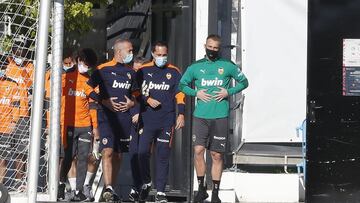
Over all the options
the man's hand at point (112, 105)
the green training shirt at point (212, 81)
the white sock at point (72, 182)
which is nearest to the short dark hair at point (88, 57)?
the man's hand at point (112, 105)

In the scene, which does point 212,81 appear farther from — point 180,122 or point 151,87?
point 151,87

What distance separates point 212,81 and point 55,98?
2.03 metres

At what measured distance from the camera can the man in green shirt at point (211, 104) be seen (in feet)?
36.0

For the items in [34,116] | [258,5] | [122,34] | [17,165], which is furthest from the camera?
[122,34]

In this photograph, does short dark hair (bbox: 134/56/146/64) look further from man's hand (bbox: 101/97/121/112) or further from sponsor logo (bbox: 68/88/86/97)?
man's hand (bbox: 101/97/121/112)

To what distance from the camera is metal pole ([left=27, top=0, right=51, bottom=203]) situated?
9.49 meters

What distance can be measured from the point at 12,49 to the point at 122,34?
2.60 metres

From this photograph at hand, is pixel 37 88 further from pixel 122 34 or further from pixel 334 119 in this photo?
pixel 122 34

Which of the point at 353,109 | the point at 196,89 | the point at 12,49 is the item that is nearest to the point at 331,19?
the point at 353,109

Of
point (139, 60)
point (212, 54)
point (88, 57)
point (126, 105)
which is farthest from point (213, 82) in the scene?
point (88, 57)

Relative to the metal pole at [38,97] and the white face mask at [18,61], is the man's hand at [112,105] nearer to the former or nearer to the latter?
the white face mask at [18,61]

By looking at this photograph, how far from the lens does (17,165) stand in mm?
10836

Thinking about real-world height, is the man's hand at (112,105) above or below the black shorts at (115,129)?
above

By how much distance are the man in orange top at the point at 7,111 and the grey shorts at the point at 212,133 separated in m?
2.25
